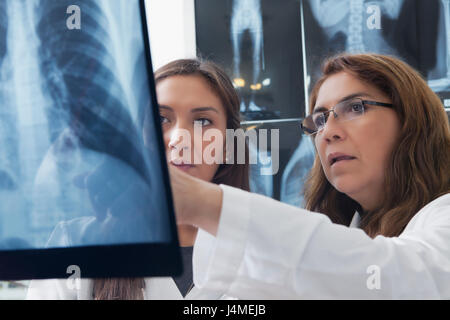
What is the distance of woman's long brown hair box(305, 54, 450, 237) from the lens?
31.6 inches

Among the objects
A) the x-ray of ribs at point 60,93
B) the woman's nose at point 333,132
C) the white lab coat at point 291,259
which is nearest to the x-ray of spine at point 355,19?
the woman's nose at point 333,132

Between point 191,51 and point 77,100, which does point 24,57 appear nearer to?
point 77,100

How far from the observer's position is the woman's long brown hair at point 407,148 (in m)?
0.80

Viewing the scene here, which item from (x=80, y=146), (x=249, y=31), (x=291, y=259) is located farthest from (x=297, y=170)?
(x=80, y=146)

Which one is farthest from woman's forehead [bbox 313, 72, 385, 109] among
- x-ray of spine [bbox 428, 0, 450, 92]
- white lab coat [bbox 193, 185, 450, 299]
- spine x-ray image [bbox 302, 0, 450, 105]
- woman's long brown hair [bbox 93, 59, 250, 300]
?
x-ray of spine [bbox 428, 0, 450, 92]

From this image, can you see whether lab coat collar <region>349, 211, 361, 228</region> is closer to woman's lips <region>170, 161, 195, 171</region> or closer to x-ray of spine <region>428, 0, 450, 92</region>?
woman's lips <region>170, 161, 195, 171</region>

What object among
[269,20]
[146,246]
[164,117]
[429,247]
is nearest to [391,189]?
[429,247]

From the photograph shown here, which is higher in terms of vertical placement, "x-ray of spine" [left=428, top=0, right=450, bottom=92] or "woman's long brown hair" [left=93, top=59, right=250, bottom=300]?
"x-ray of spine" [left=428, top=0, right=450, bottom=92]

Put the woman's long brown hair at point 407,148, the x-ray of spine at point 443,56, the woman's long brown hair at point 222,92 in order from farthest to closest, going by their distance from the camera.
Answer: the x-ray of spine at point 443,56
the woman's long brown hair at point 222,92
the woman's long brown hair at point 407,148

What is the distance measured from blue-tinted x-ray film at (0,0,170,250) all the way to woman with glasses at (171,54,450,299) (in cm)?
7

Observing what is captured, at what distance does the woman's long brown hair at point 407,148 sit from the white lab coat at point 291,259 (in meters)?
0.37

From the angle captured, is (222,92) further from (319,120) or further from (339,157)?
(339,157)

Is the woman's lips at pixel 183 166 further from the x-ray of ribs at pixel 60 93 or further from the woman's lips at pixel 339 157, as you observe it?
the x-ray of ribs at pixel 60 93
